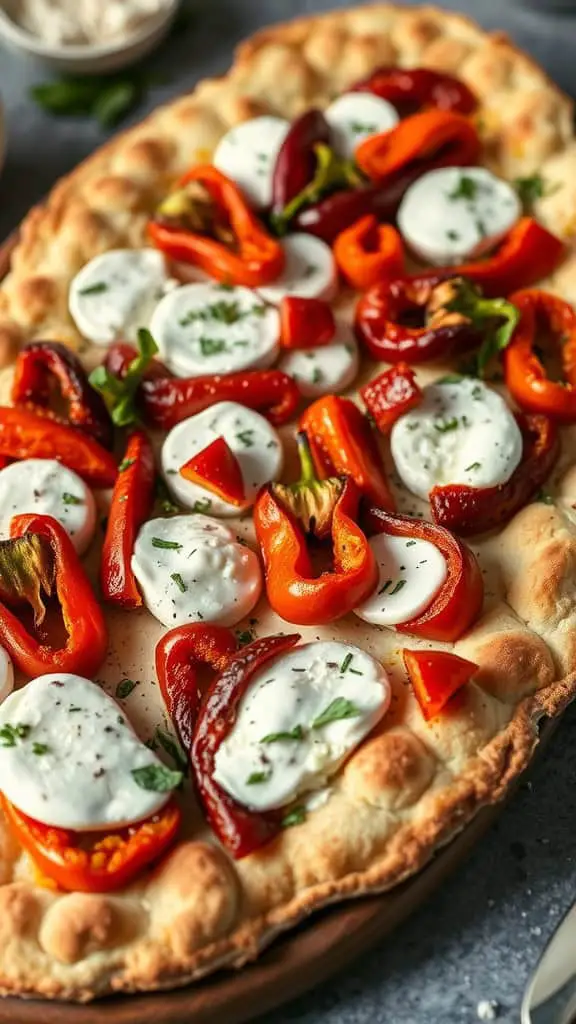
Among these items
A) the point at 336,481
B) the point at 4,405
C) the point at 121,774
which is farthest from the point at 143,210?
the point at 121,774

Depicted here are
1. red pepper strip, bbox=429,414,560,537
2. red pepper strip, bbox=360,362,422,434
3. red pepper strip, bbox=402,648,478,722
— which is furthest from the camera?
red pepper strip, bbox=360,362,422,434

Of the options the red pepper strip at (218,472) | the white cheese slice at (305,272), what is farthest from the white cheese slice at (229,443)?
the white cheese slice at (305,272)

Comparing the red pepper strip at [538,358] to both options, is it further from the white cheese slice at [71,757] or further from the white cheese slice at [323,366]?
the white cheese slice at [71,757]

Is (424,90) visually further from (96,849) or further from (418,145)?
(96,849)

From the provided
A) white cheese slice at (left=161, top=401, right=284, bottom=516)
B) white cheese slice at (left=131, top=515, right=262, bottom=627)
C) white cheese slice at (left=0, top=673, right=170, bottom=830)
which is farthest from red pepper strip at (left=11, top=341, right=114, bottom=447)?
white cheese slice at (left=0, top=673, right=170, bottom=830)

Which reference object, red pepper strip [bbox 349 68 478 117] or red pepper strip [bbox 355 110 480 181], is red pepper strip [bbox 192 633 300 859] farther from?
red pepper strip [bbox 349 68 478 117]

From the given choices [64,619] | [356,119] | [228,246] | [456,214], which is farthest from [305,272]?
[64,619]
